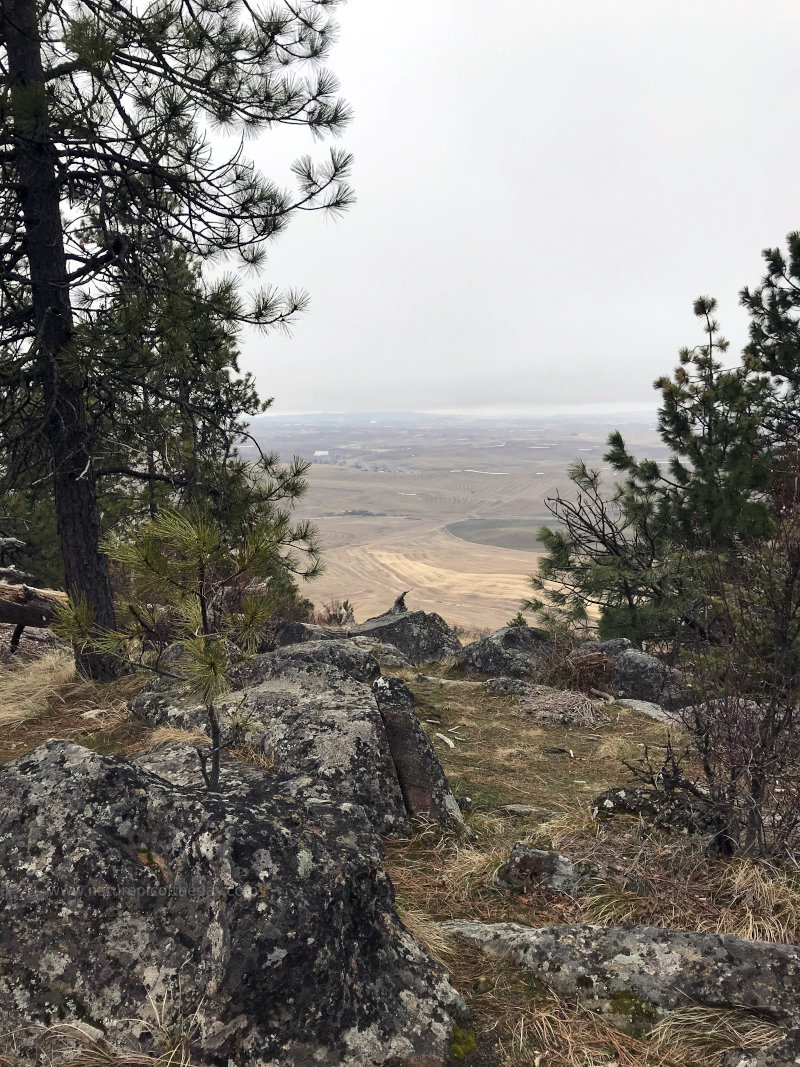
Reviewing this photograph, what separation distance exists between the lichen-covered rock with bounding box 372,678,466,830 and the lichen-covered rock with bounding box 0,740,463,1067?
5.46 ft

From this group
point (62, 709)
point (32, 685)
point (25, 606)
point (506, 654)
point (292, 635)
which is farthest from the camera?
point (506, 654)

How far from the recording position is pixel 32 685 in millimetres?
6684

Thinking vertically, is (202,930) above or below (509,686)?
above

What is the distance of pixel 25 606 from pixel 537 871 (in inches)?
253

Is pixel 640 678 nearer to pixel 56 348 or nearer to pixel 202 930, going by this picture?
pixel 202 930

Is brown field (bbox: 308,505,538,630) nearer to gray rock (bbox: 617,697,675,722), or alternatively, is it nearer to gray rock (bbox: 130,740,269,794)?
gray rock (bbox: 617,697,675,722)

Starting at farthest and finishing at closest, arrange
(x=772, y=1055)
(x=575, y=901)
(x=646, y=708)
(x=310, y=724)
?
(x=646, y=708), (x=310, y=724), (x=575, y=901), (x=772, y=1055)

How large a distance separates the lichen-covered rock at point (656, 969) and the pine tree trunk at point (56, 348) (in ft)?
15.7

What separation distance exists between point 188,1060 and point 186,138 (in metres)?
6.85

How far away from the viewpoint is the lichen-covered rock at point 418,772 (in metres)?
4.15

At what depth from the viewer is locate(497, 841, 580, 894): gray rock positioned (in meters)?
3.38

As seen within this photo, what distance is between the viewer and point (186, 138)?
19.6 ft

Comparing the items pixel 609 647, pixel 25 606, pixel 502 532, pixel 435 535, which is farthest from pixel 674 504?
pixel 502 532

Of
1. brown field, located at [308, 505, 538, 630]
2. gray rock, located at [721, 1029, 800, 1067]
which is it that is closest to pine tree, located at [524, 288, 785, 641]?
gray rock, located at [721, 1029, 800, 1067]
